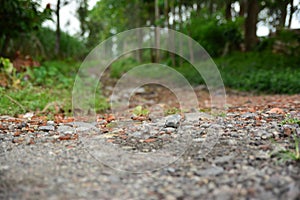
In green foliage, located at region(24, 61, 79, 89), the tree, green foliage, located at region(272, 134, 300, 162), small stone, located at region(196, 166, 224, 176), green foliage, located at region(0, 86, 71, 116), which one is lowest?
small stone, located at region(196, 166, 224, 176)

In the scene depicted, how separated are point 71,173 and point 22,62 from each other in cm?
525

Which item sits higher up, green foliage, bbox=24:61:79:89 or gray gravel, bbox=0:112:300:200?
green foliage, bbox=24:61:79:89

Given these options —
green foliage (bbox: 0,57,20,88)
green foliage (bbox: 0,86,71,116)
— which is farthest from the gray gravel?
green foliage (bbox: 0,57,20,88)

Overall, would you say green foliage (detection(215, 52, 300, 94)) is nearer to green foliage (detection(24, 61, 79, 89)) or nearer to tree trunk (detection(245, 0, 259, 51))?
tree trunk (detection(245, 0, 259, 51))

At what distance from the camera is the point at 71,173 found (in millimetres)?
1812

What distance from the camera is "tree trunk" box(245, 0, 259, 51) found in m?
10.2

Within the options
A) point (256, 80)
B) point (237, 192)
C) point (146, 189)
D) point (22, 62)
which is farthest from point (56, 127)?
point (256, 80)

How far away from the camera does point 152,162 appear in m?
1.99

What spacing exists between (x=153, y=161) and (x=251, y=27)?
32.0 ft

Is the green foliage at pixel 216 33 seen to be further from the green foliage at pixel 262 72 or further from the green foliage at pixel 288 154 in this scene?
the green foliage at pixel 288 154

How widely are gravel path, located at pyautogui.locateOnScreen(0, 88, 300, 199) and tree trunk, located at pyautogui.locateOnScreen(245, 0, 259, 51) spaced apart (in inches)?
316

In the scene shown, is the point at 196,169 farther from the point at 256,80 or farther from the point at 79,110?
the point at 256,80

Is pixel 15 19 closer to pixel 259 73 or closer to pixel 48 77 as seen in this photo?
pixel 48 77

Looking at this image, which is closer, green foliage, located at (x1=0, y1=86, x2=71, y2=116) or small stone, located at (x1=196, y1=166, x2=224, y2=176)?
small stone, located at (x1=196, y1=166, x2=224, y2=176)
